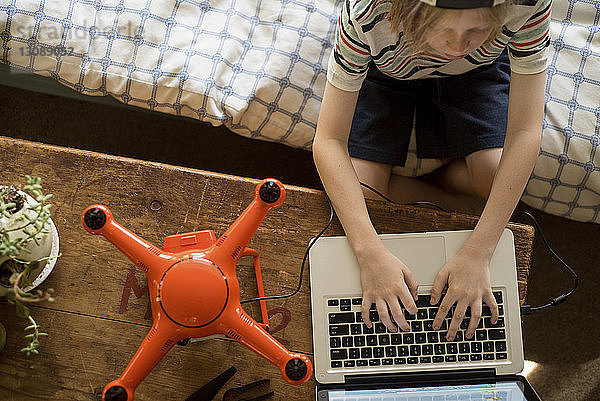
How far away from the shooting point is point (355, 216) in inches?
36.5

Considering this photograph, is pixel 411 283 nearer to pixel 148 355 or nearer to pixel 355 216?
pixel 355 216

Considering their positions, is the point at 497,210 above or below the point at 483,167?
below

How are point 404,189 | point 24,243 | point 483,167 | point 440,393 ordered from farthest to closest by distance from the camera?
1. point 404,189
2. point 483,167
3. point 440,393
4. point 24,243

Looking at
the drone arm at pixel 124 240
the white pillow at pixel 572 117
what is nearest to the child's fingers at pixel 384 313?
the drone arm at pixel 124 240

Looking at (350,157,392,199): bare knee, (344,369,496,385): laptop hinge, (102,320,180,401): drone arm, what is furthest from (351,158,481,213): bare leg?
(102,320,180,401): drone arm

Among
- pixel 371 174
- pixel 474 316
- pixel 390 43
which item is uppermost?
pixel 390 43

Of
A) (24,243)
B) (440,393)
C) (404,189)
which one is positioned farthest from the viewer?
(404,189)

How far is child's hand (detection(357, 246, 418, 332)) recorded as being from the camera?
911 millimetres

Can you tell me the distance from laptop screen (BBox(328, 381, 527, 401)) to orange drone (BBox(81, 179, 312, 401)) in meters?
0.13

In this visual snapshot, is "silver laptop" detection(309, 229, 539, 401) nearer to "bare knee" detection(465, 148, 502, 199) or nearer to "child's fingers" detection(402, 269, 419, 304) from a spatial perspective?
"child's fingers" detection(402, 269, 419, 304)

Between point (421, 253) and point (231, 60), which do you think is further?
point (231, 60)

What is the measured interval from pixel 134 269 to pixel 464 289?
1.76ft

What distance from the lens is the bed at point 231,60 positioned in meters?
1.10

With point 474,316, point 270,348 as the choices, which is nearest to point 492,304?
point 474,316
